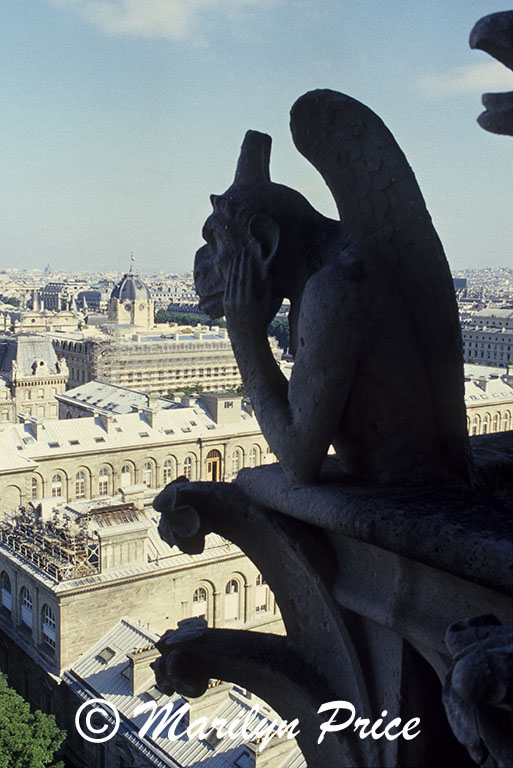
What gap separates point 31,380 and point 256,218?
188 feet

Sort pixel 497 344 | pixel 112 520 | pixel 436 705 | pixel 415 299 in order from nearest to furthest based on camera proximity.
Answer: pixel 436 705 → pixel 415 299 → pixel 112 520 → pixel 497 344

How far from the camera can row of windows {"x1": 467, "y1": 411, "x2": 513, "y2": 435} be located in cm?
5334

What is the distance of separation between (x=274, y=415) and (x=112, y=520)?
22.1 metres

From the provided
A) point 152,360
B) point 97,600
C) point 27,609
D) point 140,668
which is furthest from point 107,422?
point 152,360

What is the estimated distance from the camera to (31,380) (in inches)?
2318

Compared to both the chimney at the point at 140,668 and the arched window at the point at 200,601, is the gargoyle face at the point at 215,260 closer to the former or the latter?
the chimney at the point at 140,668

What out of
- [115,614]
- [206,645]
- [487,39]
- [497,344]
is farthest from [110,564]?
[497,344]

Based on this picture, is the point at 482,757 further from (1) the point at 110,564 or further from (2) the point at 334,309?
(1) the point at 110,564

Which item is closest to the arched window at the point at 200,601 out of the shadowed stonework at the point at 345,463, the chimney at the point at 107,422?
the chimney at the point at 107,422

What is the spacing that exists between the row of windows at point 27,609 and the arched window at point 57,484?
1286cm

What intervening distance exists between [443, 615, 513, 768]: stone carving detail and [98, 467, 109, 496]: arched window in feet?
124

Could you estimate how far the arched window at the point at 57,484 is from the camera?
37.8 meters

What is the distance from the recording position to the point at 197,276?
162 inches

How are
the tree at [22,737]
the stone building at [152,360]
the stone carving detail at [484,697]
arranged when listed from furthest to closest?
1. the stone building at [152,360]
2. the tree at [22,737]
3. the stone carving detail at [484,697]
